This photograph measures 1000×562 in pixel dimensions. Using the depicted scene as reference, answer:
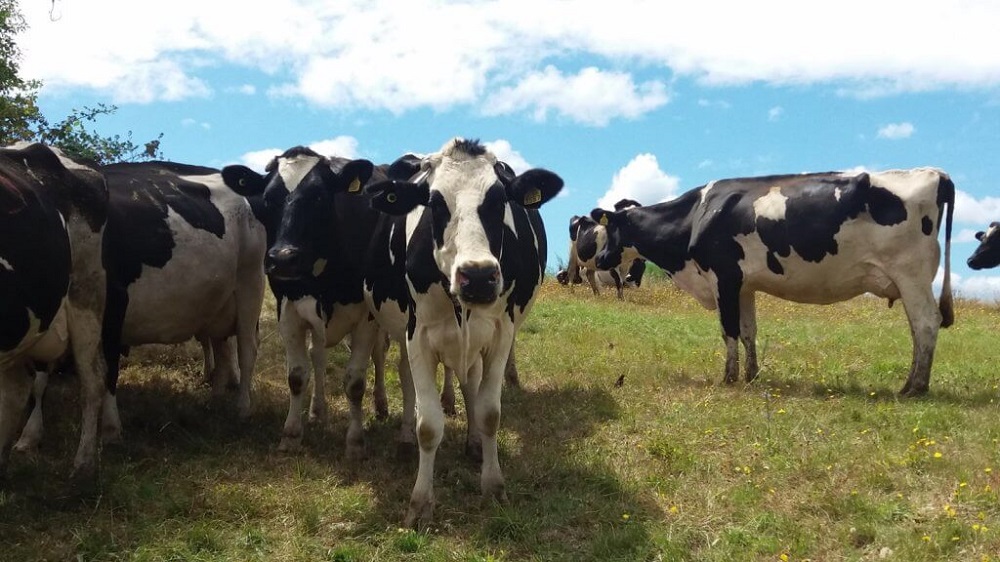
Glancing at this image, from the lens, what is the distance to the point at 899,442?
23.6 ft

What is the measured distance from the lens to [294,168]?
7.56 m

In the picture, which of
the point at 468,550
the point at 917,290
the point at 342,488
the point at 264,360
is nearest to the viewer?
the point at 468,550

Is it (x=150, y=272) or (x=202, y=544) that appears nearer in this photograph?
(x=202, y=544)

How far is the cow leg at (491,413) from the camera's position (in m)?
6.12

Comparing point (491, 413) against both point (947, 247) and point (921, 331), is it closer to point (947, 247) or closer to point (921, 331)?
point (921, 331)

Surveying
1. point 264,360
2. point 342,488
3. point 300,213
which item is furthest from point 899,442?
point 264,360

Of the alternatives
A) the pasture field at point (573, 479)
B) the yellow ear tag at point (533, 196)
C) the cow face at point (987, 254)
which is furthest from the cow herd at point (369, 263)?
the cow face at point (987, 254)

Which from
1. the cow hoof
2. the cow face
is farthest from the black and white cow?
the cow face

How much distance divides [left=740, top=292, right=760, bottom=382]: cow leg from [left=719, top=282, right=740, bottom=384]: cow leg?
0.15m

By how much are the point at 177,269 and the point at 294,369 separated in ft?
5.26

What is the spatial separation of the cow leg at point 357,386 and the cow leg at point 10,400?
2.49m

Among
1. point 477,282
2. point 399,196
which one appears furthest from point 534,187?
point 477,282

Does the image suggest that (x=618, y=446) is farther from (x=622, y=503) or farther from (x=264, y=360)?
(x=264, y=360)

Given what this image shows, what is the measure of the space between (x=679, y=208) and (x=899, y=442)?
5.63 meters
